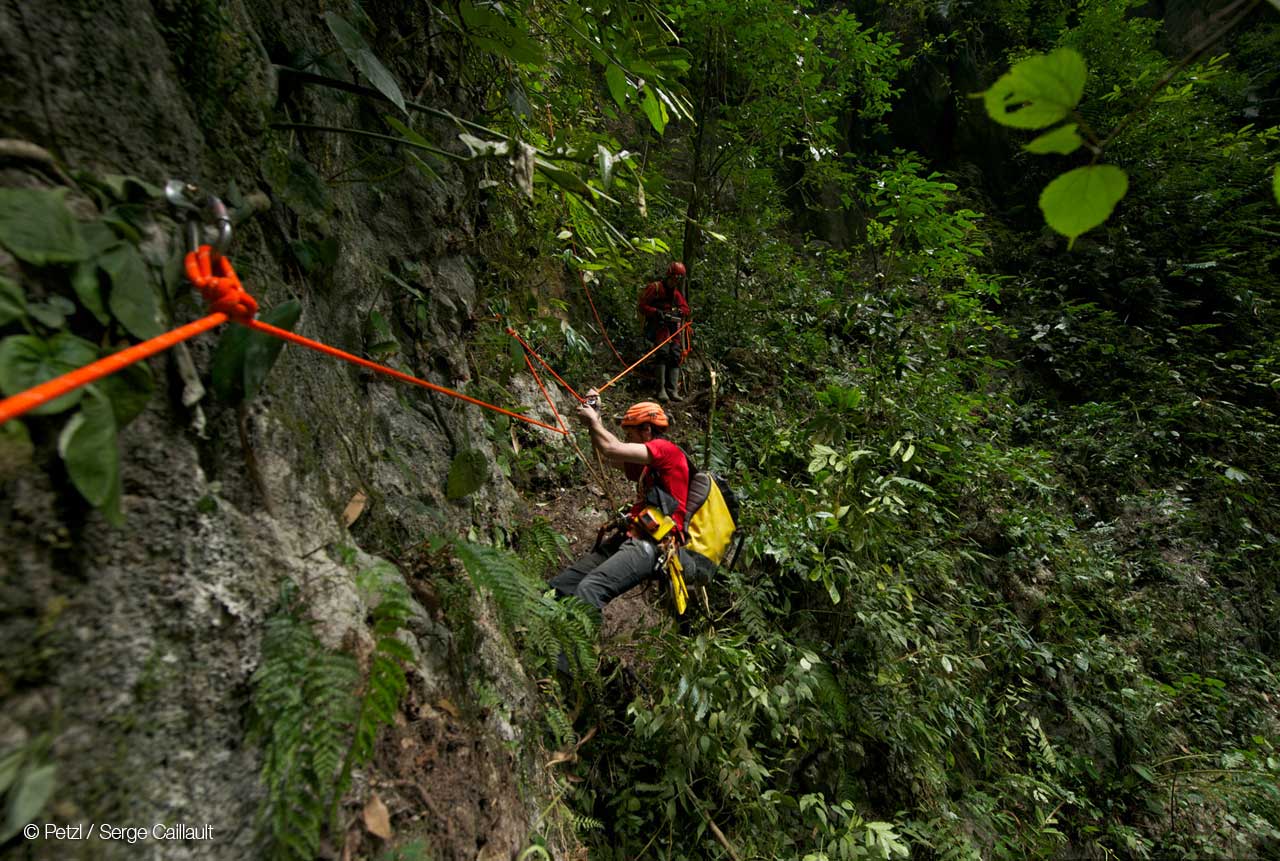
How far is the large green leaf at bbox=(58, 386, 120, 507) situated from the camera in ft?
2.71

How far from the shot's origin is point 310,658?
1.15 meters

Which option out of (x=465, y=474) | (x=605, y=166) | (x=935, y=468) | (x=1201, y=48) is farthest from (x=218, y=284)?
(x=935, y=468)

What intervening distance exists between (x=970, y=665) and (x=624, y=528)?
2.82 m

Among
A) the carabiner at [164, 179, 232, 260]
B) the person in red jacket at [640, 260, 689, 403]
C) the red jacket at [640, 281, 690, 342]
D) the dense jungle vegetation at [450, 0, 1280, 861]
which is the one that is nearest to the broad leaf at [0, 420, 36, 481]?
the carabiner at [164, 179, 232, 260]

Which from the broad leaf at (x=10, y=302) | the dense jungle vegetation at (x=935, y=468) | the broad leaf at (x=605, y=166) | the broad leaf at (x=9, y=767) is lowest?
the dense jungle vegetation at (x=935, y=468)

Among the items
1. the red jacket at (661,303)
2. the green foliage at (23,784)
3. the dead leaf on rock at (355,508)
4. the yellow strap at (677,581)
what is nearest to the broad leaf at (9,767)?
the green foliage at (23,784)

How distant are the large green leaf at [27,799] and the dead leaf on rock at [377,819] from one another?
0.64m

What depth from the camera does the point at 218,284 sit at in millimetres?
1137

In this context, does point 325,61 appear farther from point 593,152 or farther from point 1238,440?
point 1238,440

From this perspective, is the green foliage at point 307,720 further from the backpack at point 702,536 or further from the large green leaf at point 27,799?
the backpack at point 702,536

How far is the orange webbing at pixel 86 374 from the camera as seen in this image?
75 cm

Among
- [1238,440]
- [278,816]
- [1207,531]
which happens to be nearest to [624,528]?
[278,816]

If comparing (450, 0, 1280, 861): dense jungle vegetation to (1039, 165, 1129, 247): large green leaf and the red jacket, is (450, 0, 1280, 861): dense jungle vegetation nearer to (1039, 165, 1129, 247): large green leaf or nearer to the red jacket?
(1039, 165, 1129, 247): large green leaf

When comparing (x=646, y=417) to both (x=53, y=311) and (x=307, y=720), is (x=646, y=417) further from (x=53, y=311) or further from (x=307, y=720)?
(x=53, y=311)
